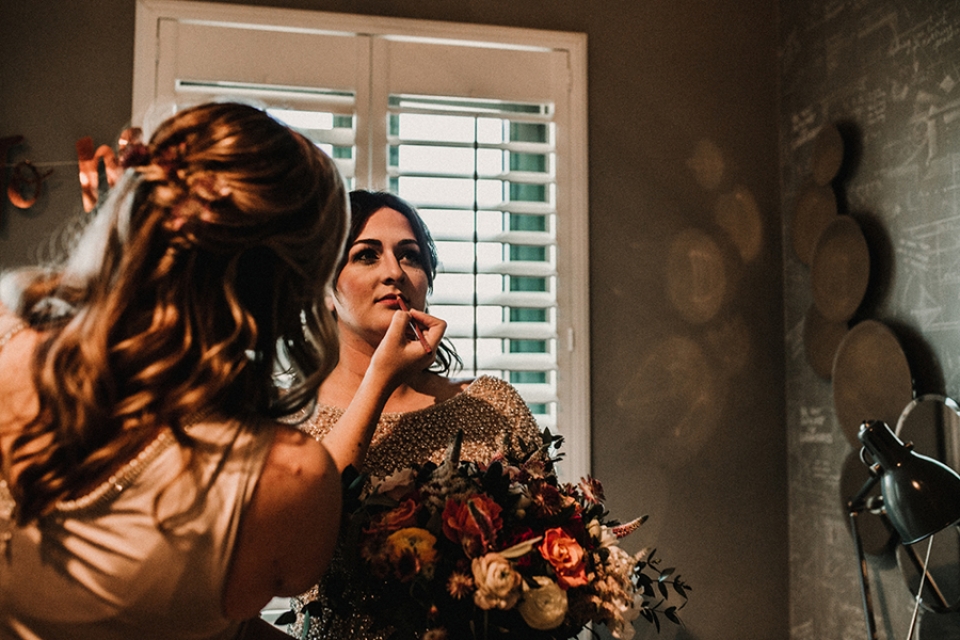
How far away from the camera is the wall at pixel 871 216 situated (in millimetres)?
1866

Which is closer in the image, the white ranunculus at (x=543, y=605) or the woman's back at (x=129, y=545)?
the woman's back at (x=129, y=545)

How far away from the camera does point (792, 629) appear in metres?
2.47

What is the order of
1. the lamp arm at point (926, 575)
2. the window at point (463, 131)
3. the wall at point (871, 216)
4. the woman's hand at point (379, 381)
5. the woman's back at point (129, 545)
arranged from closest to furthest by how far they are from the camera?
the woman's back at point (129, 545) → the woman's hand at point (379, 381) → the lamp arm at point (926, 575) → the wall at point (871, 216) → the window at point (463, 131)

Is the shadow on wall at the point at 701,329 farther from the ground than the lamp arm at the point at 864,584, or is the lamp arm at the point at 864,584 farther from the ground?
the shadow on wall at the point at 701,329

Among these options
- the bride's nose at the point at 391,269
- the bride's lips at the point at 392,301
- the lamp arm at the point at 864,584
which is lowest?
the lamp arm at the point at 864,584

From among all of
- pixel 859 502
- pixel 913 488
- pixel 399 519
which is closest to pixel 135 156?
pixel 399 519

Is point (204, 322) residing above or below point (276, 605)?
above

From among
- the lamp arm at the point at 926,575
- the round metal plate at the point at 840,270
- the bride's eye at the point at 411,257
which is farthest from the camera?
the round metal plate at the point at 840,270

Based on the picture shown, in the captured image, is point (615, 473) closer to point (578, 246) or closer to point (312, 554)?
point (578, 246)

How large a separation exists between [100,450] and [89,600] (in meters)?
0.14

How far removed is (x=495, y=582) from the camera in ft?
3.17

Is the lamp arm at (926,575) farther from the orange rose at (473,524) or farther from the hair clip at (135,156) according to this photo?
the hair clip at (135,156)

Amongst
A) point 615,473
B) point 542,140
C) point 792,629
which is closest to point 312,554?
point 615,473

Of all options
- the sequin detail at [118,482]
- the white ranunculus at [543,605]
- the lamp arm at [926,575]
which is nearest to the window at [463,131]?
the lamp arm at [926,575]
